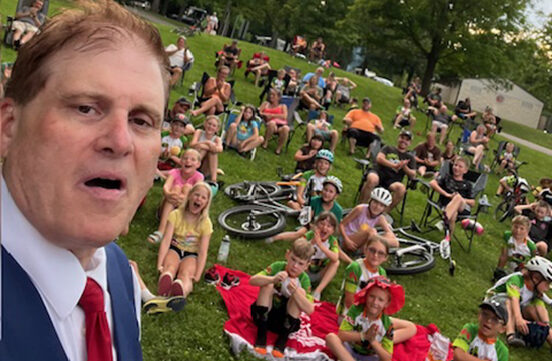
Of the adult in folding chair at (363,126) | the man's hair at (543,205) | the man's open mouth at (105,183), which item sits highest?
the man's open mouth at (105,183)

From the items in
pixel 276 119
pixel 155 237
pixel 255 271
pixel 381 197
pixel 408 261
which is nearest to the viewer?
pixel 155 237

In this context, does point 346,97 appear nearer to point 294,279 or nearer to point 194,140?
point 194,140

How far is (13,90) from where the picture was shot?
3.08 feet

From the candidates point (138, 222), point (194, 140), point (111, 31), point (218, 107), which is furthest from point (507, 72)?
point (111, 31)

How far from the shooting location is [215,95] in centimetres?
1091

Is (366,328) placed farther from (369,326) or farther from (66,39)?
(66,39)

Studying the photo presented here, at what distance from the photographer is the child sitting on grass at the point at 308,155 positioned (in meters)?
9.12

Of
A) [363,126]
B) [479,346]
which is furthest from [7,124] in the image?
[363,126]

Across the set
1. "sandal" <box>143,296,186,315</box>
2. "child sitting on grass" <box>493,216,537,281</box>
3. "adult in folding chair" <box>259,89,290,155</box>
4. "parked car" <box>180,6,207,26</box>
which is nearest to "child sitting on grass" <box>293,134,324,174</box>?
"adult in folding chair" <box>259,89,290,155</box>

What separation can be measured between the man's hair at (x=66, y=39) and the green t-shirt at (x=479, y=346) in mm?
4697

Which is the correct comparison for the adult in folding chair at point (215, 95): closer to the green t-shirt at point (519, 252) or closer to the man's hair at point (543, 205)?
the green t-shirt at point (519, 252)

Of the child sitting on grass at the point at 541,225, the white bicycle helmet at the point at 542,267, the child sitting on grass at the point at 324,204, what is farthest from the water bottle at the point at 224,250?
the child sitting on grass at the point at 541,225

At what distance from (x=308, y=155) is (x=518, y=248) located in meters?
3.79

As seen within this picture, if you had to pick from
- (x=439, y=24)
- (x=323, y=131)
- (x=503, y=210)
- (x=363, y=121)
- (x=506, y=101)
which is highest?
(x=439, y=24)
